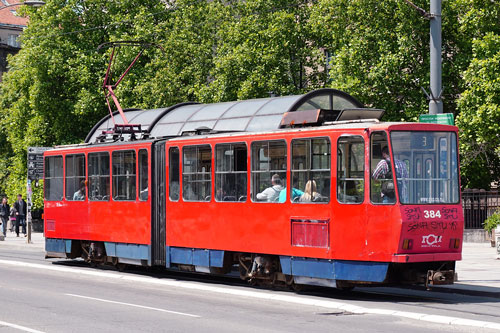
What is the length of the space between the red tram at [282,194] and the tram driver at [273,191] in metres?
0.02

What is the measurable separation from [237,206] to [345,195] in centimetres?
292

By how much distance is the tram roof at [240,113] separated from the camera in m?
18.0

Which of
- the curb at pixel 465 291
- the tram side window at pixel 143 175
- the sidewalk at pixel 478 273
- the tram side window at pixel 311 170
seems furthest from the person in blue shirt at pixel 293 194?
the tram side window at pixel 143 175

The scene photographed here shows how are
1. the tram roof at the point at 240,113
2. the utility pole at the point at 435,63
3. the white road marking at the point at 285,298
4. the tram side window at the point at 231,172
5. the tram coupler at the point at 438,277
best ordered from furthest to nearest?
1. the tram roof at the point at 240,113
2. the utility pole at the point at 435,63
3. the tram side window at the point at 231,172
4. the tram coupler at the point at 438,277
5. the white road marking at the point at 285,298

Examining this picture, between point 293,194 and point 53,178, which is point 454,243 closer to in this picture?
point 293,194

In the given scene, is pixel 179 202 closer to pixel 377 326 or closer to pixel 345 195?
pixel 345 195

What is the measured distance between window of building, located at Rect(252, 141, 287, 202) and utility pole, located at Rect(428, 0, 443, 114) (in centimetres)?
321

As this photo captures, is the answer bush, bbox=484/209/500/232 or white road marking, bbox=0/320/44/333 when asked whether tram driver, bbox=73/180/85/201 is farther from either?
bush, bbox=484/209/500/232

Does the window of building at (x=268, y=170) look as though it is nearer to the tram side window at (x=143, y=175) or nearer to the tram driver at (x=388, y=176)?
the tram driver at (x=388, y=176)

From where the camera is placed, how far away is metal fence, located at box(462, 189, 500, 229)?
32.5 meters

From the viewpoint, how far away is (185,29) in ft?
139

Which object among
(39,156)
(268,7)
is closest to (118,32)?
(268,7)

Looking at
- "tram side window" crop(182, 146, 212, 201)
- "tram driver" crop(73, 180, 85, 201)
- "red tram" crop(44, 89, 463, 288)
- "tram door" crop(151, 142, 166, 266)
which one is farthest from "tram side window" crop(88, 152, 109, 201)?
"tram side window" crop(182, 146, 212, 201)

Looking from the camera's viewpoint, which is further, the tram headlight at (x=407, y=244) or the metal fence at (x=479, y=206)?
the metal fence at (x=479, y=206)
